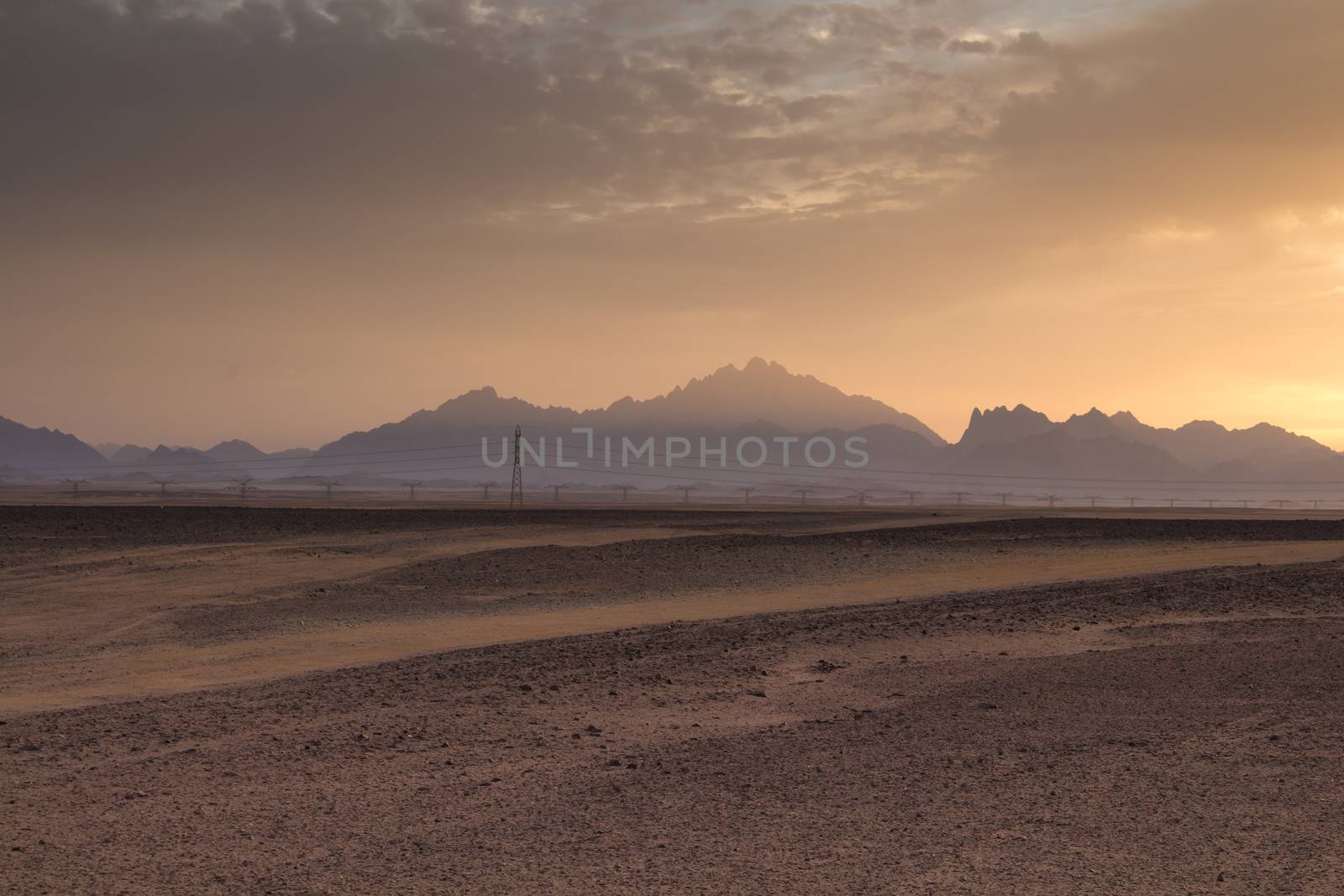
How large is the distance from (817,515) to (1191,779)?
4872cm

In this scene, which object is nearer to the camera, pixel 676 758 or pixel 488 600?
pixel 676 758

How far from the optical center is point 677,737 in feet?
35.6

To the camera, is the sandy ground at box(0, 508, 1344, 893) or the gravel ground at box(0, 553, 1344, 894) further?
the sandy ground at box(0, 508, 1344, 893)

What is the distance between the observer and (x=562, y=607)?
22422 millimetres

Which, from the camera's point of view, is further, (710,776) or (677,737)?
(677,737)

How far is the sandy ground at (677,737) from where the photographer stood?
24.0ft

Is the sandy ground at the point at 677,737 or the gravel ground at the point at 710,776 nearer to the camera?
the gravel ground at the point at 710,776

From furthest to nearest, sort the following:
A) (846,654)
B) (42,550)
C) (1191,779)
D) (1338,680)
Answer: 1. (42,550)
2. (846,654)
3. (1338,680)
4. (1191,779)

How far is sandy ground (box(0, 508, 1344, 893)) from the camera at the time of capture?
24.0 feet

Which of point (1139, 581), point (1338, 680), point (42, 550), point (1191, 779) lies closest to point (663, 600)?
point (1139, 581)

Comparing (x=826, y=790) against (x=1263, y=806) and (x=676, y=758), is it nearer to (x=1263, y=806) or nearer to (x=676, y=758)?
(x=676, y=758)

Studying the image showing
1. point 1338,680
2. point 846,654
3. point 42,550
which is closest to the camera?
point 1338,680

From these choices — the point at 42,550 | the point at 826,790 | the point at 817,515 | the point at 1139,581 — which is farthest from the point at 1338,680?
the point at 817,515

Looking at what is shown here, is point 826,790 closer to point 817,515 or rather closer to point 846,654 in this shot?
point 846,654
